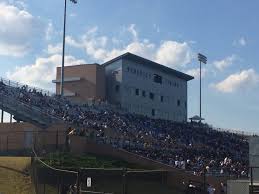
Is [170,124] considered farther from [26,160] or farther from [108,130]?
[26,160]

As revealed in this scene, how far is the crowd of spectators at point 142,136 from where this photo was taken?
43438 mm

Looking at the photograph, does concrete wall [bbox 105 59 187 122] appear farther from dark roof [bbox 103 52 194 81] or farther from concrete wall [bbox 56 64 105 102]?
concrete wall [bbox 56 64 105 102]

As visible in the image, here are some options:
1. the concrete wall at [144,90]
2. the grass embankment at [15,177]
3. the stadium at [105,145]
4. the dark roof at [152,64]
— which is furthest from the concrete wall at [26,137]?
the dark roof at [152,64]

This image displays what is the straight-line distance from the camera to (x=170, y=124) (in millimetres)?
67750

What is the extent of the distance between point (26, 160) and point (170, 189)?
9038 millimetres

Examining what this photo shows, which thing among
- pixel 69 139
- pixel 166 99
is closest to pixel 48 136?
pixel 69 139

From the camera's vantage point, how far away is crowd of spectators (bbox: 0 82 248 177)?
43.4 m

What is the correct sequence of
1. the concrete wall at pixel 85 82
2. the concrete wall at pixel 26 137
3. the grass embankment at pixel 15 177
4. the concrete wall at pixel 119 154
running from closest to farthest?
the grass embankment at pixel 15 177 → the concrete wall at pixel 26 137 → the concrete wall at pixel 119 154 → the concrete wall at pixel 85 82

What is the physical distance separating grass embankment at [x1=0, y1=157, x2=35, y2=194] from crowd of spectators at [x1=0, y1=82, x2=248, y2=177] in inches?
290

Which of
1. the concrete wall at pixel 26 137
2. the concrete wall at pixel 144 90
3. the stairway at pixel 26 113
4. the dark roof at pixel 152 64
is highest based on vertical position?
the dark roof at pixel 152 64

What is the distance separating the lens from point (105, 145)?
1619 inches

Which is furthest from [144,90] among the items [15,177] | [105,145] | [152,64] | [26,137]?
[15,177]

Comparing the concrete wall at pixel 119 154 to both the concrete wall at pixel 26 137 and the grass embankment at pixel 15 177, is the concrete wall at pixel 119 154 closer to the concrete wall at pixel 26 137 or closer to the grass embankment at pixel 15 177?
the concrete wall at pixel 26 137

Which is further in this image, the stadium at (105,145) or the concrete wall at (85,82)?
the concrete wall at (85,82)
